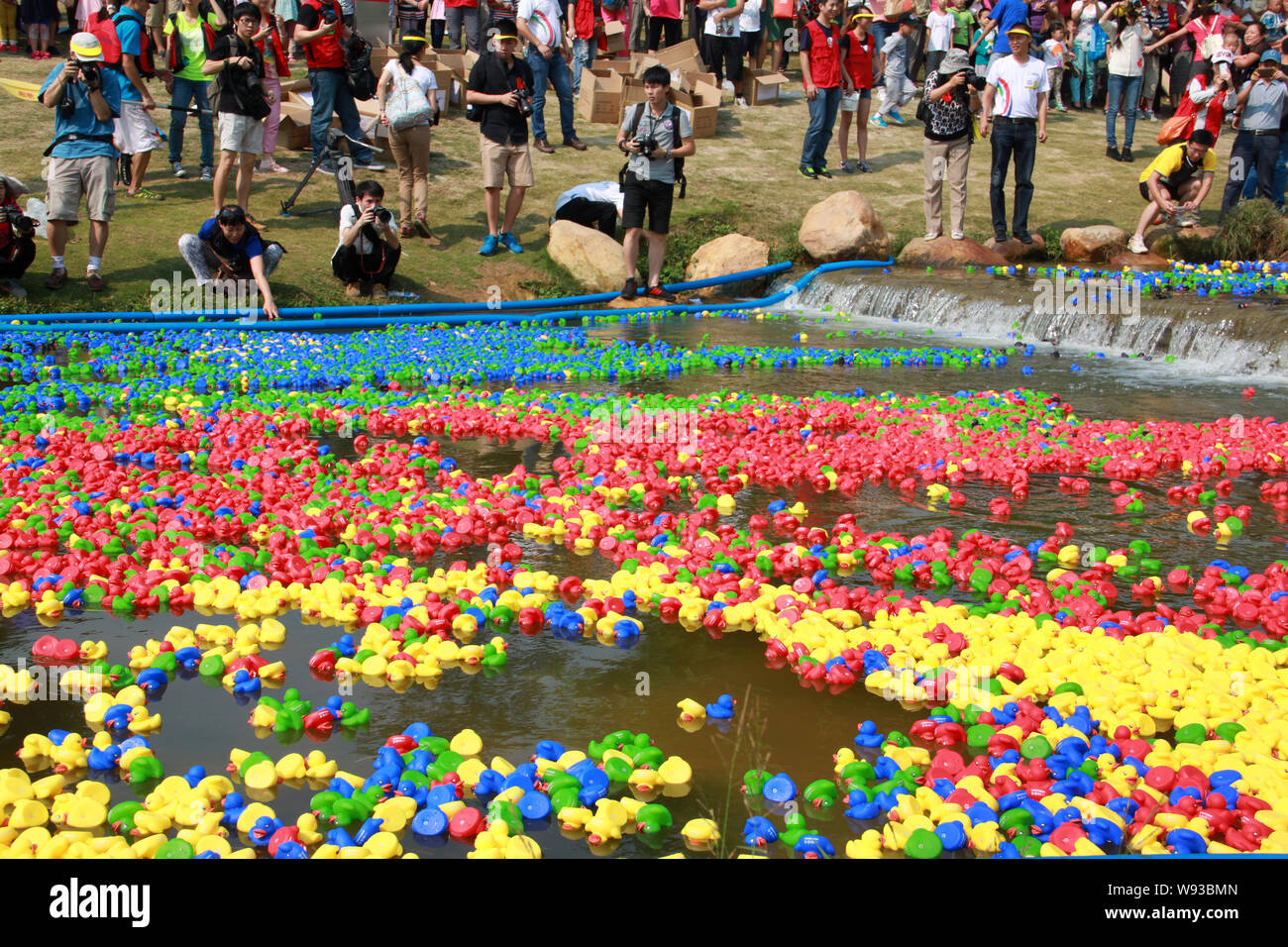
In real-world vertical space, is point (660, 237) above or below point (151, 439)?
above

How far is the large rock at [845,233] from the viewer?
586 inches

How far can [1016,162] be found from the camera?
13812 millimetres

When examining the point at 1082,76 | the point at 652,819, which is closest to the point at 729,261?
the point at 652,819

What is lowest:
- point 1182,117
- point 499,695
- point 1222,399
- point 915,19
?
point 499,695

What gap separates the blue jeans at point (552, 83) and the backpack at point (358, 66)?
9.68 ft

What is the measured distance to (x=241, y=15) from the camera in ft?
38.3

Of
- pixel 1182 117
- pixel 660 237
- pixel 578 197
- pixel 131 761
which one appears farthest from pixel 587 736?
pixel 1182 117

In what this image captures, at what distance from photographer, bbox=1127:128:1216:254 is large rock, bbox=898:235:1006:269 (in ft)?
6.44

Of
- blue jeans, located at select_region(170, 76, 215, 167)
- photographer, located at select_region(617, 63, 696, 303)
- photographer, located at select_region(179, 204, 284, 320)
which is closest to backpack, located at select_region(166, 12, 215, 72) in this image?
blue jeans, located at select_region(170, 76, 215, 167)

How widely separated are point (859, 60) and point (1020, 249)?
3.94m

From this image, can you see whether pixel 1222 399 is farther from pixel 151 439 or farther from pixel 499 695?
pixel 151 439

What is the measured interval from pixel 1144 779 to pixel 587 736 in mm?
1916

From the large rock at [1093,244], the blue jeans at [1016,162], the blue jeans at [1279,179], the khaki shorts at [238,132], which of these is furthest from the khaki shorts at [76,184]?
the blue jeans at [1279,179]

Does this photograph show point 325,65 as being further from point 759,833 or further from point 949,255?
point 759,833
